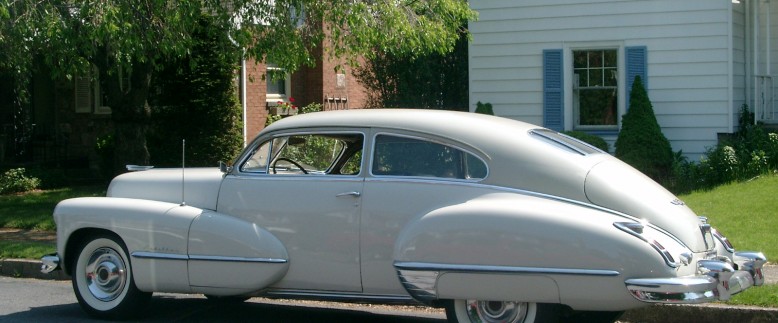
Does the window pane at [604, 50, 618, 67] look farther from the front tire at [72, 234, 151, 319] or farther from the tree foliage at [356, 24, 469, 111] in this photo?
the front tire at [72, 234, 151, 319]

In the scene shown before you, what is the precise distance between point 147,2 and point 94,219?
5.14 metres

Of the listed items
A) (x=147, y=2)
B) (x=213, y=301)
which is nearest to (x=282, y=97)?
(x=147, y=2)

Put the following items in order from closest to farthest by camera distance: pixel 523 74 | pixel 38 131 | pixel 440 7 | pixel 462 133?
pixel 462 133, pixel 440 7, pixel 523 74, pixel 38 131

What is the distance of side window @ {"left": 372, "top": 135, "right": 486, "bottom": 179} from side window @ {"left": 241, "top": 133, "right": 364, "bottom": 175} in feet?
Answer: 0.89

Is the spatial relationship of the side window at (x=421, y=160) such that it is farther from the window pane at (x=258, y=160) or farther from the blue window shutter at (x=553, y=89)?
the blue window shutter at (x=553, y=89)

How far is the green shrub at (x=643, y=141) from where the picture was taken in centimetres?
1541

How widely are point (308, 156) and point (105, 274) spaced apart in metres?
1.90

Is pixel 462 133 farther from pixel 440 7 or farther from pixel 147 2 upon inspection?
pixel 440 7

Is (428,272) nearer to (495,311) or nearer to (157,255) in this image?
(495,311)

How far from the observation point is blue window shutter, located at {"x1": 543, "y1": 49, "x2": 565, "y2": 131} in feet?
54.7

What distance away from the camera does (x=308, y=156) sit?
8500mm

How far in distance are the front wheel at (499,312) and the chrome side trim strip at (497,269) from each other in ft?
0.92

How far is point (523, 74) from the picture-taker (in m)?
17.1

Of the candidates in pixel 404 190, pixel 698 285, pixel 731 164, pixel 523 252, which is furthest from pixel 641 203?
pixel 731 164
